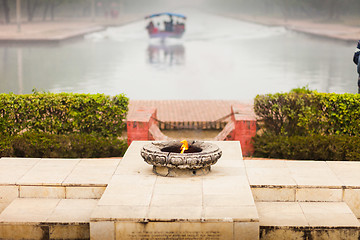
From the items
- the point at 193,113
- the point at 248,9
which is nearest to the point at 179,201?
the point at 193,113

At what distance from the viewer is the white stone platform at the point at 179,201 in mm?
5383

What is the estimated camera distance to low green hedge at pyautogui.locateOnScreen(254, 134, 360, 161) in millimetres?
7762

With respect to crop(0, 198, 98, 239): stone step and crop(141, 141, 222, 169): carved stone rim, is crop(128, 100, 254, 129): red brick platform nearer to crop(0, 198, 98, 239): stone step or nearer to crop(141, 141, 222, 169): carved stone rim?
crop(141, 141, 222, 169): carved stone rim

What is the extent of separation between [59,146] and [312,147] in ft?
11.2

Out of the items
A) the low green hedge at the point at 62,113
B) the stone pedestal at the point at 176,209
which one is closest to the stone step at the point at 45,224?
the stone pedestal at the point at 176,209

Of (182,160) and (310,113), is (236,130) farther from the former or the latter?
(182,160)

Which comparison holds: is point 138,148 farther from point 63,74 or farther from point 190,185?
point 63,74

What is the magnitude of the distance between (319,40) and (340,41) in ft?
8.85

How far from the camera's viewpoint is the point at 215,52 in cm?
2873

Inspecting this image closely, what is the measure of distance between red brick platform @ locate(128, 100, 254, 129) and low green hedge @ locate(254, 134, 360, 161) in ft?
2.57

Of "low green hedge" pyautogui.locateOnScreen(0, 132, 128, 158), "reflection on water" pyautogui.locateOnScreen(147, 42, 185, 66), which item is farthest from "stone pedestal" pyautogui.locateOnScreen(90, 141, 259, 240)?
"reflection on water" pyautogui.locateOnScreen(147, 42, 185, 66)

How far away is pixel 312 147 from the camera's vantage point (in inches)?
311

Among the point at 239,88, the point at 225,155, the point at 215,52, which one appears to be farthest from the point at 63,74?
the point at 225,155

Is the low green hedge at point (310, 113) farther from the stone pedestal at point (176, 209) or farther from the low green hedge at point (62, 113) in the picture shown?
the stone pedestal at point (176, 209)
